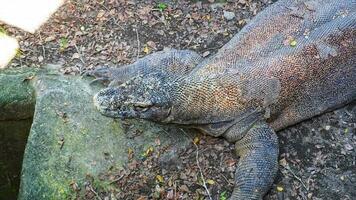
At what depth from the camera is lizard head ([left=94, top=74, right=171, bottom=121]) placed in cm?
480

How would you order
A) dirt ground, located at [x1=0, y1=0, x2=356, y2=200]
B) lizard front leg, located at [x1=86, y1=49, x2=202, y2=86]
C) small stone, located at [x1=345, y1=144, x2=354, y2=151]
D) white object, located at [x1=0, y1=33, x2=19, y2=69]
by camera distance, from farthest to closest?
1. white object, located at [x1=0, y1=33, x2=19, y2=69]
2. lizard front leg, located at [x1=86, y1=49, x2=202, y2=86]
3. small stone, located at [x1=345, y1=144, x2=354, y2=151]
4. dirt ground, located at [x1=0, y1=0, x2=356, y2=200]

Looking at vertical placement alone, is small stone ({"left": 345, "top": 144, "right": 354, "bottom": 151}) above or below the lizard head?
below

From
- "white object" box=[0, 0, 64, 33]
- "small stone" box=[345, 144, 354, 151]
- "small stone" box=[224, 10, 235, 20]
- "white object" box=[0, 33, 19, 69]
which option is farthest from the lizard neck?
"white object" box=[0, 0, 64, 33]

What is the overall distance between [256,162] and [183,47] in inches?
71.1

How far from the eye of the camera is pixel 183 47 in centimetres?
618

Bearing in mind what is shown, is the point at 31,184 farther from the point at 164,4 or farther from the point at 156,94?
the point at 164,4

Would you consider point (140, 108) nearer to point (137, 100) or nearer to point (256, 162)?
point (137, 100)

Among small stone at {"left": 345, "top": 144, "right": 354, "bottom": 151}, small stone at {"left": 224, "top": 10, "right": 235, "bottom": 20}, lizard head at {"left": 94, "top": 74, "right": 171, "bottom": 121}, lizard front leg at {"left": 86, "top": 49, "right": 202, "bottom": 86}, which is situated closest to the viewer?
lizard head at {"left": 94, "top": 74, "right": 171, "bottom": 121}

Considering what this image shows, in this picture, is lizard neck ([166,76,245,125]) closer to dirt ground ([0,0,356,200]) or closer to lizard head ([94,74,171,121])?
lizard head ([94,74,171,121])

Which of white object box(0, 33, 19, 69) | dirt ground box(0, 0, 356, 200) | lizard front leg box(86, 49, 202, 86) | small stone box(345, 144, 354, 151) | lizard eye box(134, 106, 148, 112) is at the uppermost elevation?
lizard eye box(134, 106, 148, 112)

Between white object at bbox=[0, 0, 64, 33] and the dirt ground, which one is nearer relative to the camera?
the dirt ground

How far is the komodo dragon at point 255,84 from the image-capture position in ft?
16.0

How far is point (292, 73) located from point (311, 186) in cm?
103

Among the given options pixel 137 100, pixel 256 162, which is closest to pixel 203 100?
pixel 137 100
